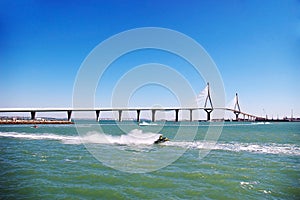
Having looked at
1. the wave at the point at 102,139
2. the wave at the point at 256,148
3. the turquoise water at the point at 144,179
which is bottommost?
the wave at the point at 102,139

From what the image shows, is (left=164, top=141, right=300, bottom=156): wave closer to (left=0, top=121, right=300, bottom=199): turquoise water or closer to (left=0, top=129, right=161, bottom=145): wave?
(left=0, top=121, right=300, bottom=199): turquoise water

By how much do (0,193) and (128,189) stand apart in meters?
5.08

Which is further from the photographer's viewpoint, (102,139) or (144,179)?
(102,139)

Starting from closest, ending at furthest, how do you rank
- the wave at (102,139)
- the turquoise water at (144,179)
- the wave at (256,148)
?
the turquoise water at (144,179) < the wave at (256,148) < the wave at (102,139)

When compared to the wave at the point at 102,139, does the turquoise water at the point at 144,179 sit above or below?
above

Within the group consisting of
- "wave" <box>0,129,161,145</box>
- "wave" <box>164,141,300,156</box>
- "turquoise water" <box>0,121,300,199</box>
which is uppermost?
"turquoise water" <box>0,121,300,199</box>

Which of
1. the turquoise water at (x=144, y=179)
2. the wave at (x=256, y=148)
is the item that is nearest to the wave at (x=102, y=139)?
the wave at (x=256, y=148)

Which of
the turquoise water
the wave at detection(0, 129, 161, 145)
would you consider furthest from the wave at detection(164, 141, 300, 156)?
the wave at detection(0, 129, 161, 145)

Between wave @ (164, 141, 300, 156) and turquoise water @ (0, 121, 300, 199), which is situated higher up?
turquoise water @ (0, 121, 300, 199)

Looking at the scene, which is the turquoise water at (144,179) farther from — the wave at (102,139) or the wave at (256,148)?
the wave at (102,139)

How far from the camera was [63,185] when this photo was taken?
11117 millimetres

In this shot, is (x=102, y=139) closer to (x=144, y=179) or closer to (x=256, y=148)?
(x=256, y=148)

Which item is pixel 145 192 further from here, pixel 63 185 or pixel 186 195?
pixel 63 185

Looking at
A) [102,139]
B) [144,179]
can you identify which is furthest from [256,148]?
[102,139]
